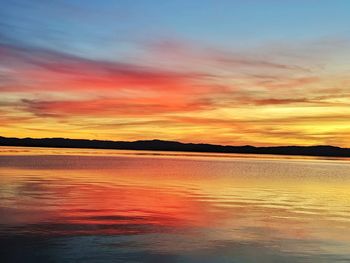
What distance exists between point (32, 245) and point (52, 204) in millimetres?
7647

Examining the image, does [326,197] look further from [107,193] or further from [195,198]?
[107,193]

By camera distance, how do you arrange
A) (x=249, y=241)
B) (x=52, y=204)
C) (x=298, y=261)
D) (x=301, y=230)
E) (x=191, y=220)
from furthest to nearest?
(x=52, y=204), (x=191, y=220), (x=301, y=230), (x=249, y=241), (x=298, y=261)

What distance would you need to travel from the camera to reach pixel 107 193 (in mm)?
24562

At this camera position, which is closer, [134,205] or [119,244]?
[119,244]

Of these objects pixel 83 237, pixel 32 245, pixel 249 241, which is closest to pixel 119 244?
pixel 83 237

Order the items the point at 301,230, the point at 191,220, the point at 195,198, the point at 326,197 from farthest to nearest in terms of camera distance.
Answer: the point at 326,197
the point at 195,198
the point at 191,220
the point at 301,230

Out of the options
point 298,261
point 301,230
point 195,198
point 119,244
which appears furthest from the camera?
point 195,198

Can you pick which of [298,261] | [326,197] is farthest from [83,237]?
[326,197]

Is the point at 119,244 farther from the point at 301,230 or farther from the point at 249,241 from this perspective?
the point at 301,230

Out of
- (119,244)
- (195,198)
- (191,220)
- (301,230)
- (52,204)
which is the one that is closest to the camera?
(119,244)

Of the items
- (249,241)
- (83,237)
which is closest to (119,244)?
(83,237)

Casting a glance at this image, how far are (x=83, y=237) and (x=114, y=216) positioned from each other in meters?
3.92

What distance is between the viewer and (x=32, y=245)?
11859 mm

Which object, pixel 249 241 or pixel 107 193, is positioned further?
pixel 107 193
